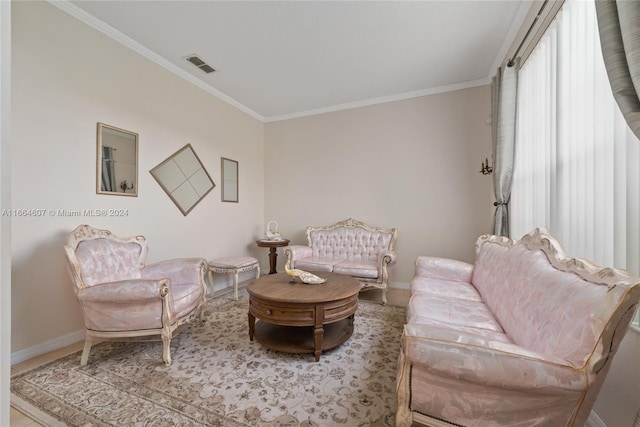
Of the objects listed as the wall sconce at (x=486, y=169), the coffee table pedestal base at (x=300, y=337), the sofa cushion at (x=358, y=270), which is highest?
the wall sconce at (x=486, y=169)

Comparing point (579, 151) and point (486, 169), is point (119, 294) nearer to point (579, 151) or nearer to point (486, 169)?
point (579, 151)

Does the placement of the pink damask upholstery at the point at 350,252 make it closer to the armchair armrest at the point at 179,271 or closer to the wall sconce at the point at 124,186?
the armchair armrest at the point at 179,271

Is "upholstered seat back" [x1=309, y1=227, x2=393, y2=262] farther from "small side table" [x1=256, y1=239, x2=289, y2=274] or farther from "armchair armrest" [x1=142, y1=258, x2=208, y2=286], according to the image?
"armchair armrest" [x1=142, y1=258, x2=208, y2=286]

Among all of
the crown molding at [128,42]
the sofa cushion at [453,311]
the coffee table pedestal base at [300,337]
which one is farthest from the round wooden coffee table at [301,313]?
the crown molding at [128,42]

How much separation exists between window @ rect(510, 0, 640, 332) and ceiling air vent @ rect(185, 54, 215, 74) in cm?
345

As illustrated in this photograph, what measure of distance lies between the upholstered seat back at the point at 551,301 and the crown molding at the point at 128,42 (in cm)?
412

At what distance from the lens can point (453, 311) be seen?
188 cm

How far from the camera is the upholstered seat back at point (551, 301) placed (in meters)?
0.96

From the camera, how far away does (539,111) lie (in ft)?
7.20

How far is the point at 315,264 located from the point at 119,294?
2235 millimetres

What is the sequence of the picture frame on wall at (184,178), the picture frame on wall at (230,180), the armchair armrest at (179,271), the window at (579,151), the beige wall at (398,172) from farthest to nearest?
the picture frame on wall at (230,180) → the beige wall at (398,172) → the picture frame on wall at (184,178) → the armchair armrest at (179,271) → the window at (579,151)

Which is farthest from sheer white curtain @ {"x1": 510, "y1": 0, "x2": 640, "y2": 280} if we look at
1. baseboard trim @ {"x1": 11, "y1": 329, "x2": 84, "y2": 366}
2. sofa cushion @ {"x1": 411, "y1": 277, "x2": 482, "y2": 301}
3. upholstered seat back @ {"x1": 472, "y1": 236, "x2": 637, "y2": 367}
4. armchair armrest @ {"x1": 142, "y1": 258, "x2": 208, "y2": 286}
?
baseboard trim @ {"x1": 11, "y1": 329, "x2": 84, "y2": 366}

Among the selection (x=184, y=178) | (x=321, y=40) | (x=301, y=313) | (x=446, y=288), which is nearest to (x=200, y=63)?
(x=184, y=178)

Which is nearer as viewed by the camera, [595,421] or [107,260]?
[595,421]
